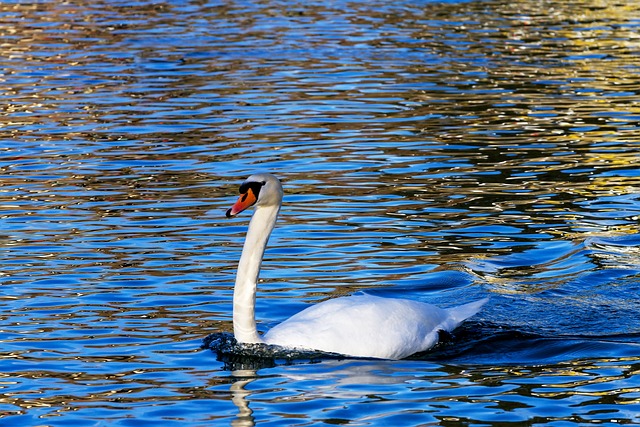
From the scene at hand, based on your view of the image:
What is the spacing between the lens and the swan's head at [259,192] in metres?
9.38

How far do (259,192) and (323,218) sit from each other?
16.2 feet

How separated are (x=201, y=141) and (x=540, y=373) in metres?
10.4

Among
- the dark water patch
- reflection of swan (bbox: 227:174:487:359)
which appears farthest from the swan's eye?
the dark water patch

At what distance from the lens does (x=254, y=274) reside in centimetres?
967

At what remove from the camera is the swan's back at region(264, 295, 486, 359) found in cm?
941

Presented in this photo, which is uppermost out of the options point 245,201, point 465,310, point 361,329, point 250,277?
point 245,201

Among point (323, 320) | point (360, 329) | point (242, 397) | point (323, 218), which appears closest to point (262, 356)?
point (323, 320)

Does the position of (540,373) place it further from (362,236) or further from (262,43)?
(262,43)

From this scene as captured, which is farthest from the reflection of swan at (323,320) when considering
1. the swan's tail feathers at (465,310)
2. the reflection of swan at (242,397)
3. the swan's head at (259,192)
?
the swan's tail feathers at (465,310)

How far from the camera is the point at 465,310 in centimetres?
1041

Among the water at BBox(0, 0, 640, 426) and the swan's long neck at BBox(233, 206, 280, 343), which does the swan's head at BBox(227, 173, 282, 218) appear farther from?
the water at BBox(0, 0, 640, 426)

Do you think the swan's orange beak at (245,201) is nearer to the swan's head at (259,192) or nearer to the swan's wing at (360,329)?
the swan's head at (259,192)

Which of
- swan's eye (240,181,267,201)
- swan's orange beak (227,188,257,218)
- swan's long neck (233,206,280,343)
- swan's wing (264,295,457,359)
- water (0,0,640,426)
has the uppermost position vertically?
swan's eye (240,181,267,201)

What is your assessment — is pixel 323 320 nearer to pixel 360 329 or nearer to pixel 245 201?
pixel 360 329
